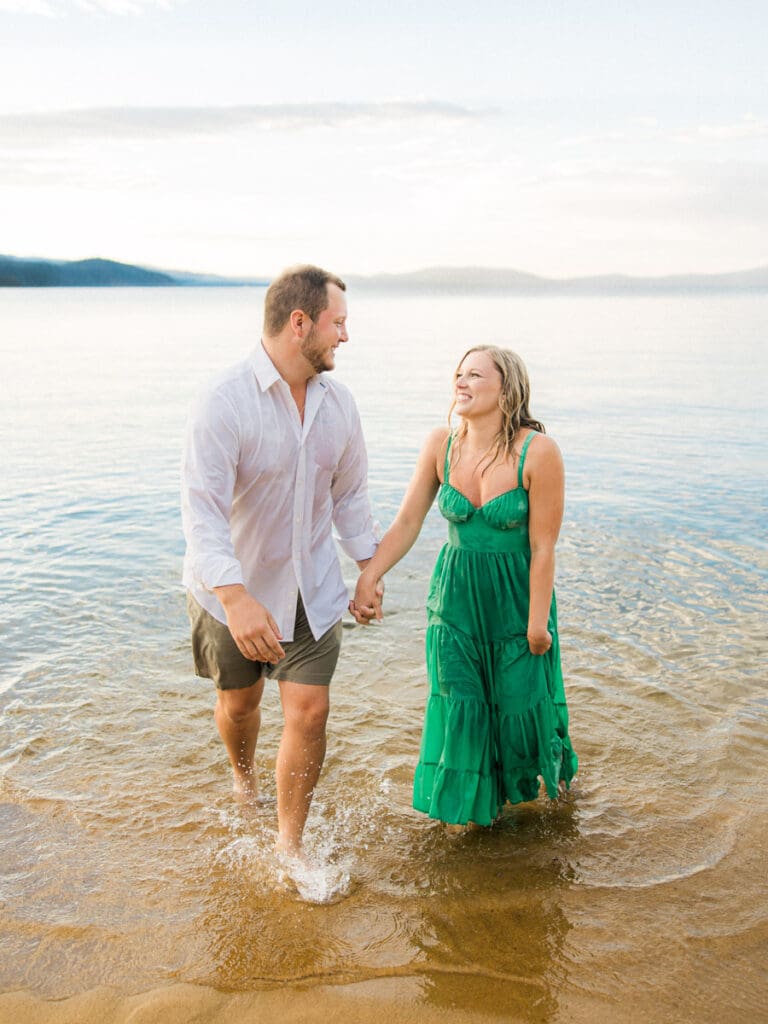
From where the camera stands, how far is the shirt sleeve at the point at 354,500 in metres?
4.39

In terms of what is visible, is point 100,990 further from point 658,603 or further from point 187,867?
point 658,603

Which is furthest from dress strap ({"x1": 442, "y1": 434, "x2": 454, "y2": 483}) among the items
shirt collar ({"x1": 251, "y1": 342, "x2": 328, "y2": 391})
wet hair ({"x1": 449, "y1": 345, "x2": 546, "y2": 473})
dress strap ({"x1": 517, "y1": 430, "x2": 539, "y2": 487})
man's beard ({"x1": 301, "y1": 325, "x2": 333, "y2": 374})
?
shirt collar ({"x1": 251, "y1": 342, "x2": 328, "y2": 391})

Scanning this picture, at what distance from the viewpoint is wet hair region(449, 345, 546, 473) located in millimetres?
4328

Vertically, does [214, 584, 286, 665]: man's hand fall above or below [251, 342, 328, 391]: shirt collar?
below

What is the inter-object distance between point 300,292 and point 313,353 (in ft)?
0.83

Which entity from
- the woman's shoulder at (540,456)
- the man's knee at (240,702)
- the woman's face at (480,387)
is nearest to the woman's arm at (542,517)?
the woman's shoulder at (540,456)

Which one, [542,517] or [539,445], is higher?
[539,445]

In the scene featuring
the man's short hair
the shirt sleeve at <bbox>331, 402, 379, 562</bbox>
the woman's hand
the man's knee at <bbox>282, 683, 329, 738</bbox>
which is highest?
the man's short hair

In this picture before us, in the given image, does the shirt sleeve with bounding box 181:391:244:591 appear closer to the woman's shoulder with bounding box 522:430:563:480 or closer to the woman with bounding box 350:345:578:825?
the woman with bounding box 350:345:578:825

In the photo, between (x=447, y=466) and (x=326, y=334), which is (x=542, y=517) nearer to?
(x=447, y=466)

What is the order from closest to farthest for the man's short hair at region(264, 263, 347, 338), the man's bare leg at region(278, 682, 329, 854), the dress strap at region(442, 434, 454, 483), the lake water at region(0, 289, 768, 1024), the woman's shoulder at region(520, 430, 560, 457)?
the lake water at region(0, 289, 768, 1024)
the man's short hair at region(264, 263, 347, 338)
the man's bare leg at region(278, 682, 329, 854)
the woman's shoulder at region(520, 430, 560, 457)
the dress strap at region(442, 434, 454, 483)

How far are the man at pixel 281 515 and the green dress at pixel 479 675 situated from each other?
504mm

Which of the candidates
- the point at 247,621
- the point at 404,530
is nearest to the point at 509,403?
the point at 404,530

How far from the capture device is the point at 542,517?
14.1ft
